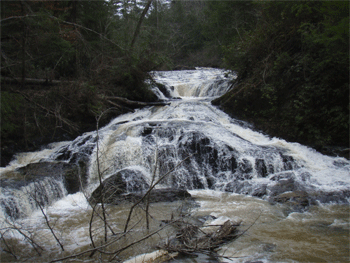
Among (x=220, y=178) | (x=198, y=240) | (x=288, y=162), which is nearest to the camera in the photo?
(x=198, y=240)

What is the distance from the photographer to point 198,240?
4.08m

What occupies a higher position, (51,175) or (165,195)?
(51,175)

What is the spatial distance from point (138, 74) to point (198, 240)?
10.3m

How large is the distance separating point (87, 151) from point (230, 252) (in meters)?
6.27

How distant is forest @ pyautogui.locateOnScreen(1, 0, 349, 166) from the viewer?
8.83 metres

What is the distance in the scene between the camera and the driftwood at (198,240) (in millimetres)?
3828

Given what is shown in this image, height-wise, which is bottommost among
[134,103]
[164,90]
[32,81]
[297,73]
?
[134,103]

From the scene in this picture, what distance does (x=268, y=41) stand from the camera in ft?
39.2

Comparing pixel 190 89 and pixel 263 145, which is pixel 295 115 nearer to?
pixel 263 145

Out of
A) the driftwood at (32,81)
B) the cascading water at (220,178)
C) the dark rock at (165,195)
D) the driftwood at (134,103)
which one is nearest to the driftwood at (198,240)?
the cascading water at (220,178)

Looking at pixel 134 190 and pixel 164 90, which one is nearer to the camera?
pixel 134 190

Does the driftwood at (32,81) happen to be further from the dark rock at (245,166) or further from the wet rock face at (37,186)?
the dark rock at (245,166)

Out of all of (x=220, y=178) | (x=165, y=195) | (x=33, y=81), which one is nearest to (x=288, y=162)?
(x=220, y=178)

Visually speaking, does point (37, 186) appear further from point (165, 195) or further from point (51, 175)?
point (165, 195)
